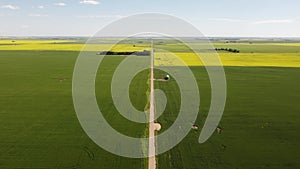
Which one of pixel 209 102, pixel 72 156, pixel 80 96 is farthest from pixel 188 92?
pixel 72 156

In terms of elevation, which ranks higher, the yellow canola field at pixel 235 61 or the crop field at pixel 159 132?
the yellow canola field at pixel 235 61

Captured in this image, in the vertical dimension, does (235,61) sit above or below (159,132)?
above

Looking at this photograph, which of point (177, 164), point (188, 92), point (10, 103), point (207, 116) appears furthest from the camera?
point (188, 92)

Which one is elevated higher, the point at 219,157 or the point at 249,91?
the point at 249,91

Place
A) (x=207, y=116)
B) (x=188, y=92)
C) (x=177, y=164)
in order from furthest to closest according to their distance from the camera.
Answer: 1. (x=188, y=92)
2. (x=207, y=116)
3. (x=177, y=164)

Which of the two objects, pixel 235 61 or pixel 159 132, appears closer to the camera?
pixel 159 132

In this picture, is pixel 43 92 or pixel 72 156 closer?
pixel 72 156

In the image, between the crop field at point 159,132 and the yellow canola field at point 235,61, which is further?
the yellow canola field at point 235,61

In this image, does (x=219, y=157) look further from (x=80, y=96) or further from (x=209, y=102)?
(x=80, y=96)

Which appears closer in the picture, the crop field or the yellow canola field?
the crop field

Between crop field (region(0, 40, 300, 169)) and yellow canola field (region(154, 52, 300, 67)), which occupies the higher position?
yellow canola field (region(154, 52, 300, 67))
